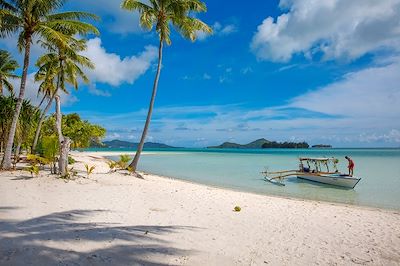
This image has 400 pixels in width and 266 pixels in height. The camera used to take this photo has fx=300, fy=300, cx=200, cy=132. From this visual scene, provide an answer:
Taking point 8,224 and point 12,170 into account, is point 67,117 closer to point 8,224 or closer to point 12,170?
point 12,170

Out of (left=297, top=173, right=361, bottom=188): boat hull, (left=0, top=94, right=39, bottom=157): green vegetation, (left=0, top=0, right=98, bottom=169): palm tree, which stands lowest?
(left=297, top=173, right=361, bottom=188): boat hull

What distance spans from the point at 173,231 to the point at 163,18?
1487cm

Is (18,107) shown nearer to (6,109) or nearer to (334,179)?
(6,109)

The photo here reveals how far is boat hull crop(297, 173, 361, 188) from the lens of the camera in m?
18.8

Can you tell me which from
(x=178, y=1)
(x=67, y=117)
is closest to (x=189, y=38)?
(x=178, y=1)

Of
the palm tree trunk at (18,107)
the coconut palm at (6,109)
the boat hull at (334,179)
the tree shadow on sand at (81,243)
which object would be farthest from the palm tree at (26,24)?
the boat hull at (334,179)

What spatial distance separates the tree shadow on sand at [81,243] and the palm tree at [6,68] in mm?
22653

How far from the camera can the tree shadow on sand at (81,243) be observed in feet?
14.9

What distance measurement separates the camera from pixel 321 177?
830 inches

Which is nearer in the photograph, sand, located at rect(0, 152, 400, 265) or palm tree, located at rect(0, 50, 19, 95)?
sand, located at rect(0, 152, 400, 265)

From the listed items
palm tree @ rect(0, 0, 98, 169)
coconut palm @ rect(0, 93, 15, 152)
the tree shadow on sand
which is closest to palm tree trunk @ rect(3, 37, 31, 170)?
palm tree @ rect(0, 0, 98, 169)

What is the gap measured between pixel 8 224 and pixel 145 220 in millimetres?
2836

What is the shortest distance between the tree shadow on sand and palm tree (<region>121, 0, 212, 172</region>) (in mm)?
11128

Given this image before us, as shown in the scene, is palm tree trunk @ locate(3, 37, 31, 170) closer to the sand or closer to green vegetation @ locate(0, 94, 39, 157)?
green vegetation @ locate(0, 94, 39, 157)
